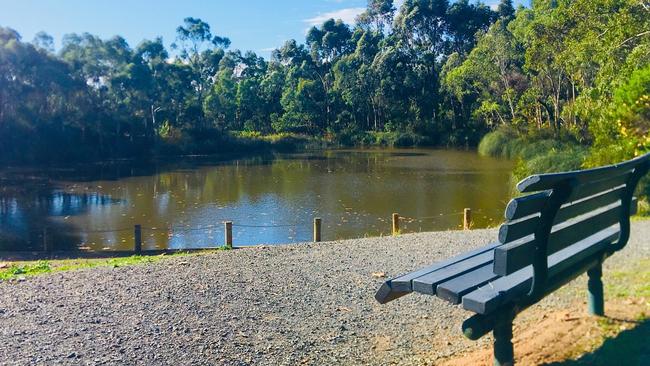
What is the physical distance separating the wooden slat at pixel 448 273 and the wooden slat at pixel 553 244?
1.19 ft

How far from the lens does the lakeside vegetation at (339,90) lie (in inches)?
1199

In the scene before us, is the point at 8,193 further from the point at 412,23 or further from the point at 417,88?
the point at 412,23

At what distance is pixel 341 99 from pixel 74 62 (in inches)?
1010

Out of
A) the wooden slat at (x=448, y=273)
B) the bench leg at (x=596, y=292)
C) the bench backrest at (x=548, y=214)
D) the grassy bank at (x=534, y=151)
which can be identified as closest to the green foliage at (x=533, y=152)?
the grassy bank at (x=534, y=151)

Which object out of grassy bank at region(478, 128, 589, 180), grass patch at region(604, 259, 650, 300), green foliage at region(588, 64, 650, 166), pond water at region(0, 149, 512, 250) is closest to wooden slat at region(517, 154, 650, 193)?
grass patch at region(604, 259, 650, 300)

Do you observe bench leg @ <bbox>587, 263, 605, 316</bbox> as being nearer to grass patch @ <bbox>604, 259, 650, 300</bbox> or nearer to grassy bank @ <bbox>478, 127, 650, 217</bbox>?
grass patch @ <bbox>604, 259, 650, 300</bbox>

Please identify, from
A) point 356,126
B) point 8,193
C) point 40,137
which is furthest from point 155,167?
point 356,126

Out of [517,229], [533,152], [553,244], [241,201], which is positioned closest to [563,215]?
[553,244]

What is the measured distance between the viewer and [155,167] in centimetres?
3894

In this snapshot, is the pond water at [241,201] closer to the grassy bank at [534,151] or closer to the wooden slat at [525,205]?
the grassy bank at [534,151]

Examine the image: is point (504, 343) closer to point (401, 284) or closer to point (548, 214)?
point (401, 284)

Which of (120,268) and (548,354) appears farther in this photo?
(120,268)

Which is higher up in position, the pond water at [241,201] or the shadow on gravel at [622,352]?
the shadow on gravel at [622,352]

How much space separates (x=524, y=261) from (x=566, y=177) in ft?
1.58
